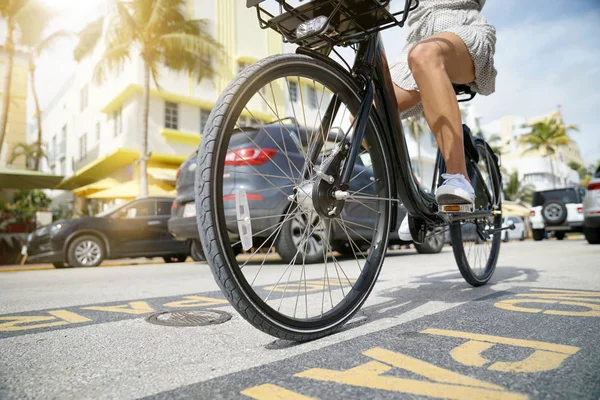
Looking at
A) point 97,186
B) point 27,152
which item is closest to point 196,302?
point 97,186

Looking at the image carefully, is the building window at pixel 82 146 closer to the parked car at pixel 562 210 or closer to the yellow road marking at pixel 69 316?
the parked car at pixel 562 210

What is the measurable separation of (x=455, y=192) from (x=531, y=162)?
6631 centimetres

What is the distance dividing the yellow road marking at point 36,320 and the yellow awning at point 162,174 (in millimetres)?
16704

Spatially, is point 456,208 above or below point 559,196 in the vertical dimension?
below

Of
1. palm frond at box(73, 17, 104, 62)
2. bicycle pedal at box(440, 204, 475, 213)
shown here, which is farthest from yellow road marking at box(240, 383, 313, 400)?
palm frond at box(73, 17, 104, 62)

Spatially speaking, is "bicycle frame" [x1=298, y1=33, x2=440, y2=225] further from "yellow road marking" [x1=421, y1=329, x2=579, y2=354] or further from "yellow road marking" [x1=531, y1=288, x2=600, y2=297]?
"yellow road marking" [x1=531, y1=288, x2=600, y2=297]

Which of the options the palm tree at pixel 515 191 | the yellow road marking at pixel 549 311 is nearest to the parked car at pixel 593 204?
the yellow road marking at pixel 549 311

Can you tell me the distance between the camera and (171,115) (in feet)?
67.9

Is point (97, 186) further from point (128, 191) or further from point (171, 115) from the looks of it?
point (171, 115)

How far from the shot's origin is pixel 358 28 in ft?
6.14

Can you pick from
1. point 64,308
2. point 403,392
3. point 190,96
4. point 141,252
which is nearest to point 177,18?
point 190,96

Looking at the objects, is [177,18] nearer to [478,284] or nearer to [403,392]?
[478,284]

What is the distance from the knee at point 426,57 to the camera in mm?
2119

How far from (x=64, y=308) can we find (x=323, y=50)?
2071 millimetres
